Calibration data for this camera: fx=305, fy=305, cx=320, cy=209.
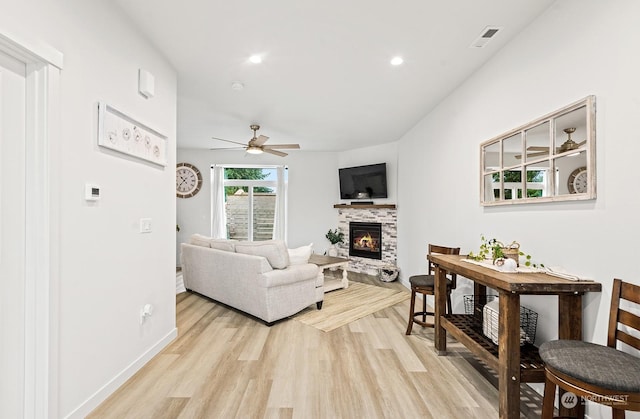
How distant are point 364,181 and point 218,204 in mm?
3230

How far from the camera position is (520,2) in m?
1.98

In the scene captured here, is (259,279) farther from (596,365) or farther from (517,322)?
(596,365)

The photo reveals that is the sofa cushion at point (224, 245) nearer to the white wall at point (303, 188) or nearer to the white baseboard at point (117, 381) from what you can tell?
the white baseboard at point (117, 381)

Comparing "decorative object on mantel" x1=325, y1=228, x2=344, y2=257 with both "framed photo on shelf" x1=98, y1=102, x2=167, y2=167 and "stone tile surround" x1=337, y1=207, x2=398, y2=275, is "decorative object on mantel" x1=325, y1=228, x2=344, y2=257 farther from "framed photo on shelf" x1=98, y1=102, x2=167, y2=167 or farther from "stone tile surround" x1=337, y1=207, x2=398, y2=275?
"framed photo on shelf" x1=98, y1=102, x2=167, y2=167

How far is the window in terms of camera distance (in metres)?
6.87

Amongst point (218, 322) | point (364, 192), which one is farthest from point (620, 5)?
point (364, 192)

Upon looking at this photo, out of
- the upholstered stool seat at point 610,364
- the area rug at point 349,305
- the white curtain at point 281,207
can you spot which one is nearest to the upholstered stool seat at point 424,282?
the area rug at point 349,305

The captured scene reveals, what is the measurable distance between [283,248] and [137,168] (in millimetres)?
1655

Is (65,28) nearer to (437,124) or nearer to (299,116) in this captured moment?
(299,116)

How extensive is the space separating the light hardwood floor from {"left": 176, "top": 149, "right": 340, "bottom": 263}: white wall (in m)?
3.71

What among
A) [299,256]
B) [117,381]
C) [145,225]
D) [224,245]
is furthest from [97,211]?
[299,256]

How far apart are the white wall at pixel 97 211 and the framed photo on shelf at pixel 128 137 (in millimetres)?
50

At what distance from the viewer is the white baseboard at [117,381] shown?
1770 mm

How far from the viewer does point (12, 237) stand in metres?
1.44
